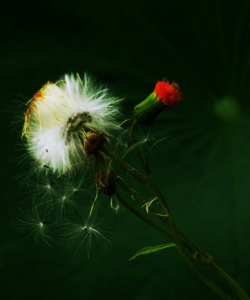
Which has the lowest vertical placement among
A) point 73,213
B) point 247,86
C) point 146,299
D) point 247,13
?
point 146,299

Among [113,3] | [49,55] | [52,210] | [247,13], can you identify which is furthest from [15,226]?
[247,13]

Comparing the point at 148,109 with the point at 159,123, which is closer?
the point at 148,109

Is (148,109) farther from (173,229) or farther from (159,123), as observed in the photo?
(159,123)

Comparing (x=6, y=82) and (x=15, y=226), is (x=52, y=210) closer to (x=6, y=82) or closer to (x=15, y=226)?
(x=15, y=226)

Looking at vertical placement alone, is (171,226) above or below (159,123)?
below

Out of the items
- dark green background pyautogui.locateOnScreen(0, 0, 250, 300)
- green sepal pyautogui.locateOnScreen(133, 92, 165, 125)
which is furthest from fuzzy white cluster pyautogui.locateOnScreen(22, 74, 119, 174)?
dark green background pyautogui.locateOnScreen(0, 0, 250, 300)

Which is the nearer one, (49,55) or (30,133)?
(30,133)

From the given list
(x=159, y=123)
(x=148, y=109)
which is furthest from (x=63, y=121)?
(x=159, y=123)
